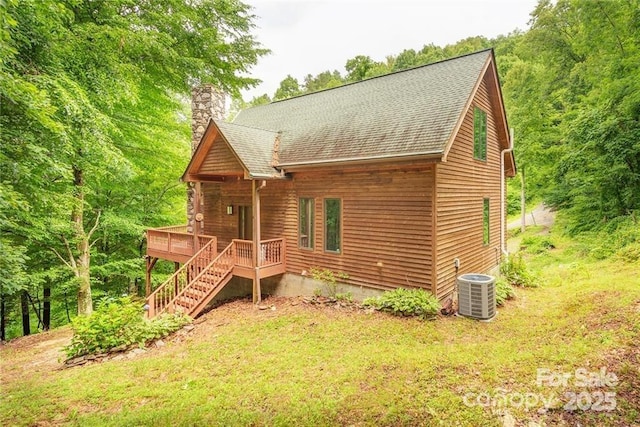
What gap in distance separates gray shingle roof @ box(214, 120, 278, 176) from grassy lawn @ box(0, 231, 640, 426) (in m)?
4.35

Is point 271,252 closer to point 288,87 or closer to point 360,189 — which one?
point 360,189

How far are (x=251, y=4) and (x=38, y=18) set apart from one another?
8.00 meters

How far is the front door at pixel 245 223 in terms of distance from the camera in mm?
11594

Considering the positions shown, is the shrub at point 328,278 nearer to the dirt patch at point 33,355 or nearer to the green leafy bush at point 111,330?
the green leafy bush at point 111,330

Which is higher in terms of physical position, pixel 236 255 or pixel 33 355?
pixel 236 255

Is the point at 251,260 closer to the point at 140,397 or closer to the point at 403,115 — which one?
the point at 140,397

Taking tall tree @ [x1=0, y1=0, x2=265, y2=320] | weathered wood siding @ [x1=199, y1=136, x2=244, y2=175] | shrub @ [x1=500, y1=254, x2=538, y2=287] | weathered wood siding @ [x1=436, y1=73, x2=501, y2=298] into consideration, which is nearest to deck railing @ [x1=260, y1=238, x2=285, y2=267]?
weathered wood siding @ [x1=199, y1=136, x2=244, y2=175]

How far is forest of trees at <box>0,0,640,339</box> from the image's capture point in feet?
21.3

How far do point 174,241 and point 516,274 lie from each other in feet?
41.1

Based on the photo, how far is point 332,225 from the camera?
31.2ft

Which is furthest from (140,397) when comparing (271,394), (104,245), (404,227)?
(104,245)

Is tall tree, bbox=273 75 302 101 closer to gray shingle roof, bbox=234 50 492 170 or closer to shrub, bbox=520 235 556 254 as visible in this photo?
gray shingle roof, bbox=234 50 492 170

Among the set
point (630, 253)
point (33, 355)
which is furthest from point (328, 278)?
point (630, 253)

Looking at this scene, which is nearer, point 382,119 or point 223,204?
point 382,119
